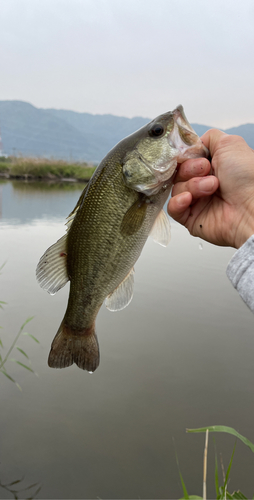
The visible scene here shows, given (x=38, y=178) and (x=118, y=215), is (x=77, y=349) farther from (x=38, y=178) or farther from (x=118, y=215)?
(x=38, y=178)

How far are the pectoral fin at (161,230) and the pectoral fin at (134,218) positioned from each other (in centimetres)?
12

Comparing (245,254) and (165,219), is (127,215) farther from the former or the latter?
(245,254)

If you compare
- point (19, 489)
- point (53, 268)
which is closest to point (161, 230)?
point (53, 268)

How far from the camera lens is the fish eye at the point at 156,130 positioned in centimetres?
192

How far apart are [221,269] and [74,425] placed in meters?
6.47

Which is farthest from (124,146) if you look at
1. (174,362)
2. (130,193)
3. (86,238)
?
(174,362)

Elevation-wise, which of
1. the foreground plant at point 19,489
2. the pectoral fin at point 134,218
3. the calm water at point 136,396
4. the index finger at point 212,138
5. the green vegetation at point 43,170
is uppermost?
the index finger at point 212,138

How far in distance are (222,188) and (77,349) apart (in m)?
1.38

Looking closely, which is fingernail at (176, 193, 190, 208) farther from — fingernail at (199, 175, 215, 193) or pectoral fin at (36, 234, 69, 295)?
pectoral fin at (36, 234, 69, 295)

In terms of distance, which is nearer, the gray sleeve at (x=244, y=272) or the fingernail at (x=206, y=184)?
the gray sleeve at (x=244, y=272)

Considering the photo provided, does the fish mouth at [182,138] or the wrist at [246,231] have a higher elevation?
the fish mouth at [182,138]

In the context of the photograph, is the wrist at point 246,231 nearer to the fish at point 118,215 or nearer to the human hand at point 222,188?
the human hand at point 222,188

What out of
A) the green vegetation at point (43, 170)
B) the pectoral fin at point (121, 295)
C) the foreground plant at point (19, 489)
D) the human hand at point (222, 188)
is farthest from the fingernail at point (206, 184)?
the green vegetation at point (43, 170)

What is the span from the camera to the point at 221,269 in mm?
9586
